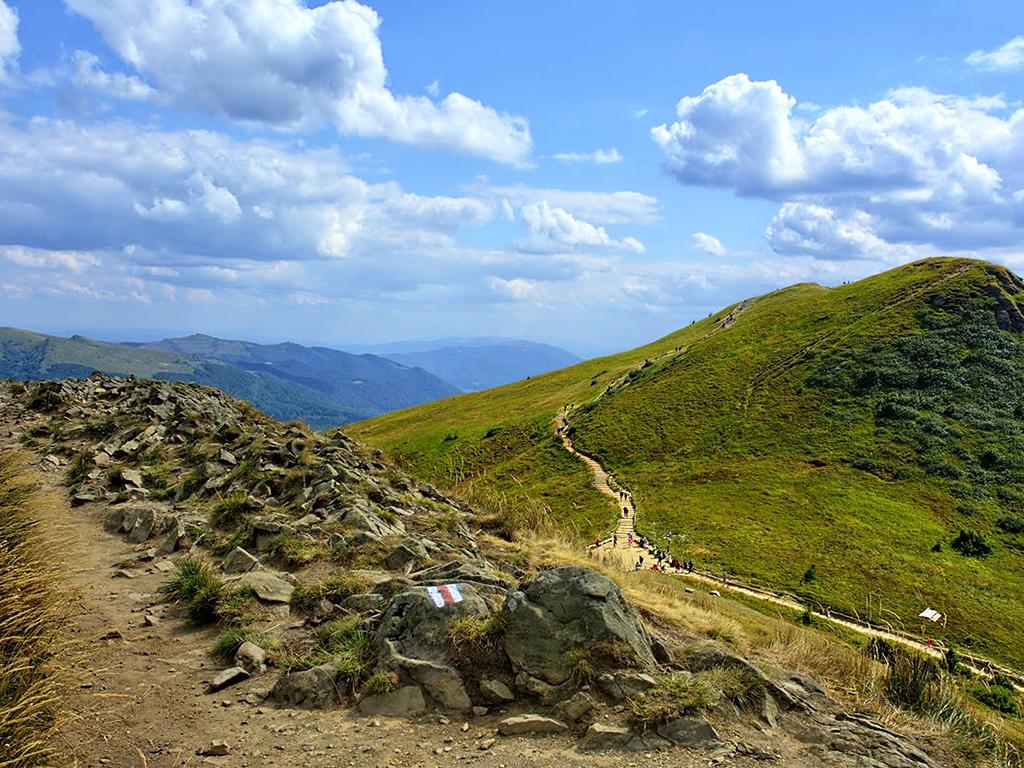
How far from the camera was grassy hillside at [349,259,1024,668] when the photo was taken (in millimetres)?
44531

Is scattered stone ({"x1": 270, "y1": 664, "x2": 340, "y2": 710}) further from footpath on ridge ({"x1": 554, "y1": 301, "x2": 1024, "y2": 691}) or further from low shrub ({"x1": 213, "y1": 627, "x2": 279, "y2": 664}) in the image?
footpath on ridge ({"x1": 554, "y1": 301, "x2": 1024, "y2": 691})

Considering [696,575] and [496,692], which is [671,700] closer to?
[496,692]

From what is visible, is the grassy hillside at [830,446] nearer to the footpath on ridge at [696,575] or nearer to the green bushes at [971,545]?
the green bushes at [971,545]

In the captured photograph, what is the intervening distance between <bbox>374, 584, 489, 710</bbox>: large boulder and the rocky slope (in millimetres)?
22

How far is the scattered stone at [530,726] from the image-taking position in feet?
25.5

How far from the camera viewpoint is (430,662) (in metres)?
8.75

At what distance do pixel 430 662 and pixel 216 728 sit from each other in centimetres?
280

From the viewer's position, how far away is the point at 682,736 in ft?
24.5

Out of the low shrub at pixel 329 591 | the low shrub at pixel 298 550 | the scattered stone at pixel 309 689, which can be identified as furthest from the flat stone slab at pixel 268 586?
the scattered stone at pixel 309 689

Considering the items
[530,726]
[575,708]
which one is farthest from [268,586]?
[575,708]

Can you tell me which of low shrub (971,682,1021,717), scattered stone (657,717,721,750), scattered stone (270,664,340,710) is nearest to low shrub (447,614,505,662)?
scattered stone (270,664,340,710)

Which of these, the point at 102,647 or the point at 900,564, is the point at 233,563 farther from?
the point at 900,564

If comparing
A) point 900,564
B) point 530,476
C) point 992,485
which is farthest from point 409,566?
point 992,485

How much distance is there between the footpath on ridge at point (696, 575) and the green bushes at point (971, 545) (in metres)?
16.9
